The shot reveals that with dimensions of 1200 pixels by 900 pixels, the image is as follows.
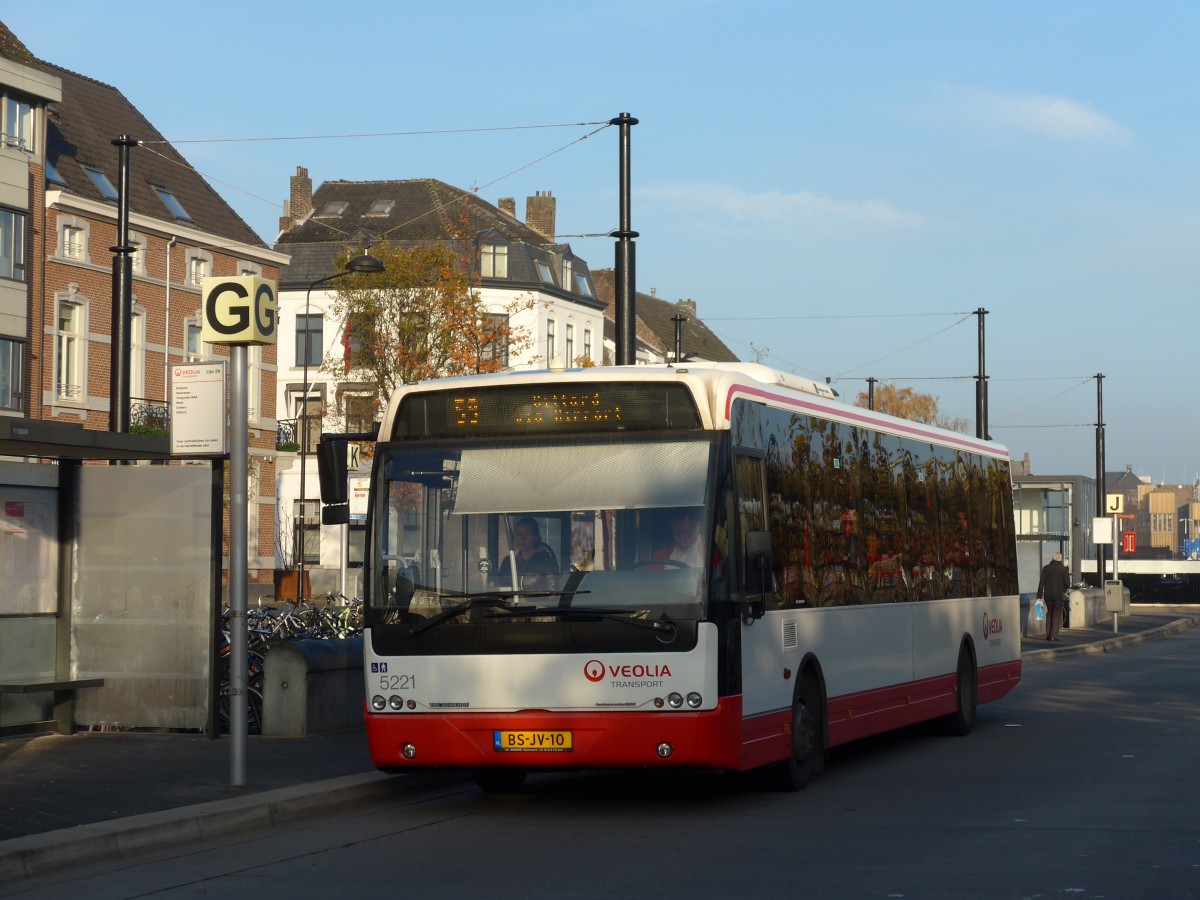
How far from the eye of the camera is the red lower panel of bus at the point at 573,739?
37.3ft

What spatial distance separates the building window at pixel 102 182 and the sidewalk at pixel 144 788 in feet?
134

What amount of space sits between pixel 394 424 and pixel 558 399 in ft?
3.75

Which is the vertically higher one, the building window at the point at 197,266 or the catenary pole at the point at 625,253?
the building window at the point at 197,266

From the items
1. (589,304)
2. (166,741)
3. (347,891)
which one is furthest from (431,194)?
(347,891)

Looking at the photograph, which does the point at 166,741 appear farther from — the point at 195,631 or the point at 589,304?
the point at 589,304

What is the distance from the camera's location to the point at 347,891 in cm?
891

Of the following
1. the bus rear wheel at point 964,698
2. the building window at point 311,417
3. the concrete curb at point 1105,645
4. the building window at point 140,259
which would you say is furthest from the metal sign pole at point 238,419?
the building window at point 311,417

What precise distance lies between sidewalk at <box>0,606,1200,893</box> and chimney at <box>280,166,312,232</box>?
70560 millimetres

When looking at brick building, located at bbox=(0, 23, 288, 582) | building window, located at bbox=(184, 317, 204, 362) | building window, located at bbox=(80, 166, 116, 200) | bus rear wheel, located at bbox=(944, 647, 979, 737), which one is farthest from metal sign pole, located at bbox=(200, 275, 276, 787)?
building window, located at bbox=(184, 317, 204, 362)

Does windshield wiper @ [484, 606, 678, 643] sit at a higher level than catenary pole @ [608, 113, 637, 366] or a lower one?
lower

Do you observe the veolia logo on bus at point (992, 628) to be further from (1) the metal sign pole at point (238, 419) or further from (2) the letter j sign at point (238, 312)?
(2) the letter j sign at point (238, 312)

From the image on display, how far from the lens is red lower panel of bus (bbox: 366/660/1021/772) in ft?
37.3

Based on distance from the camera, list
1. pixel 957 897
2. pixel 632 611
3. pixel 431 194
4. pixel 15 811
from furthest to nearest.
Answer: pixel 431 194 < pixel 632 611 < pixel 15 811 < pixel 957 897

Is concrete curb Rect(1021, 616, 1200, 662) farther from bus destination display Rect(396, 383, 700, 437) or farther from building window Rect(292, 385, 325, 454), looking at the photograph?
building window Rect(292, 385, 325, 454)
